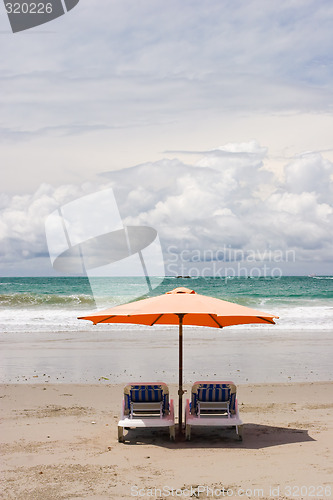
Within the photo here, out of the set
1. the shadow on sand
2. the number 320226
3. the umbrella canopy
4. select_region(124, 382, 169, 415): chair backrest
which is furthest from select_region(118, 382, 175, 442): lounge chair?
the number 320226

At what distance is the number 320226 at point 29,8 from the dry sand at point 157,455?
7.02m

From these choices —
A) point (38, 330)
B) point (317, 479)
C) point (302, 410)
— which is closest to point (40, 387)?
point (302, 410)

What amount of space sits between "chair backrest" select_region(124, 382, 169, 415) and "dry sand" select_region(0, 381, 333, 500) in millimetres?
535

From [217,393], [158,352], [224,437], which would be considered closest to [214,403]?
[217,393]

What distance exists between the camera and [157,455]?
731 centimetres

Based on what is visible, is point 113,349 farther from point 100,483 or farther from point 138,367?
point 100,483

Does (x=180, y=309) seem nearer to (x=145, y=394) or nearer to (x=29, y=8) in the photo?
(x=145, y=394)

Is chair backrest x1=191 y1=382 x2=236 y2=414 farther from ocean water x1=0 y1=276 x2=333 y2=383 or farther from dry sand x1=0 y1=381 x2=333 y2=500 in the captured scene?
ocean water x1=0 y1=276 x2=333 y2=383

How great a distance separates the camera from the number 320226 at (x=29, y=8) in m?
9.97

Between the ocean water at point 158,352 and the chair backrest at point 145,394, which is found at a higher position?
the chair backrest at point 145,394

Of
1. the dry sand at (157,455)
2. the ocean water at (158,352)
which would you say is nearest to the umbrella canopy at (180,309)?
the dry sand at (157,455)

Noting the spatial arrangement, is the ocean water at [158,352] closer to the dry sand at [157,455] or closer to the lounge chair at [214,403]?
the dry sand at [157,455]

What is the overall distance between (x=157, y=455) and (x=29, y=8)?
26.6 feet

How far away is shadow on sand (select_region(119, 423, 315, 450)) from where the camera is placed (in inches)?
307
